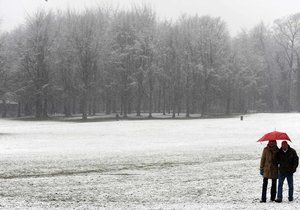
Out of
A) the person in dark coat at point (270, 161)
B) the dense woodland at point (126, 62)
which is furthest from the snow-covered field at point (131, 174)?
the dense woodland at point (126, 62)

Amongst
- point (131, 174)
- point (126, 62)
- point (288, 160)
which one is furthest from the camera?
point (126, 62)

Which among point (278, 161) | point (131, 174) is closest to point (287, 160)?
point (278, 161)

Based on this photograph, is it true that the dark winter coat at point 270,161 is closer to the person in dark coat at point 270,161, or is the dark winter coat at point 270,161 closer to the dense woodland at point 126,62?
the person in dark coat at point 270,161

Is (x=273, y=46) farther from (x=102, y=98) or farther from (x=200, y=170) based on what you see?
(x=200, y=170)

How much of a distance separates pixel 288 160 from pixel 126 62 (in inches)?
2843

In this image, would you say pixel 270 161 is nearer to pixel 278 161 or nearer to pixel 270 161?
pixel 270 161

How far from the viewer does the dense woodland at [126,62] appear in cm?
8406

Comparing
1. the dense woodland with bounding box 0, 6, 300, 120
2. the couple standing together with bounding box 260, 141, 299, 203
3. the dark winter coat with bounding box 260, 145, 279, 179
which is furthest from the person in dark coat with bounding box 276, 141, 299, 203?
the dense woodland with bounding box 0, 6, 300, 120

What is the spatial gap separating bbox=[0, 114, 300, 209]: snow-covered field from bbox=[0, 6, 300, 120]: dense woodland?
40.6m

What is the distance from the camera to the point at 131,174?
22375 mm

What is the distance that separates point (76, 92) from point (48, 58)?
7.71 m

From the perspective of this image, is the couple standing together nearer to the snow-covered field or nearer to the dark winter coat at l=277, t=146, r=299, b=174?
the dark winter coat at l=277, t=146, r=299, b=174

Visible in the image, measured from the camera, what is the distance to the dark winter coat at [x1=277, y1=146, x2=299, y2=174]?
1444 cm

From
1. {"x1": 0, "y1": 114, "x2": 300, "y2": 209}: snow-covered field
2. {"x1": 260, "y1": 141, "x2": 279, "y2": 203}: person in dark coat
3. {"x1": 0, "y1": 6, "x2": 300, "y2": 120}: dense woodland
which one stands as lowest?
{"x1": 0, "y1": 114, "x2": 300, "y2": 209}: snow-covered field
